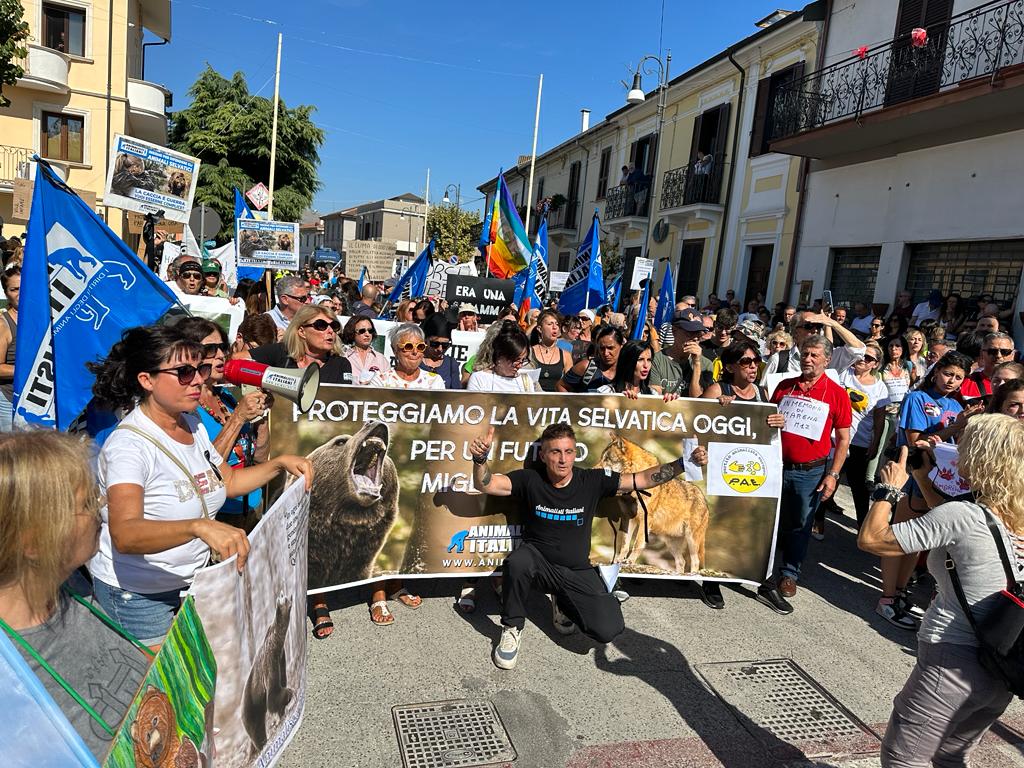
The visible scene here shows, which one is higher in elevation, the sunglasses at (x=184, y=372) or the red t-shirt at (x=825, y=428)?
the sunglasses at (x=184, y=372)

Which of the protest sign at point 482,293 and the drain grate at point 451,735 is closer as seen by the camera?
the drain grate at point 451,735

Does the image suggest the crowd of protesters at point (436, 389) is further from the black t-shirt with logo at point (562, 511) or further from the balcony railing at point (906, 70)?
the balcony railing at point (906, 70)

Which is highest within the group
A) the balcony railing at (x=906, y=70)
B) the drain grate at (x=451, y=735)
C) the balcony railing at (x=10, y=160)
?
the balcony railing at (x=906, y=70)

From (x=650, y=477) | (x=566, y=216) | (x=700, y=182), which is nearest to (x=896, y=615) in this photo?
(x=650, y=477)

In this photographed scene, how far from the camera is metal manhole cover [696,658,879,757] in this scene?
319 cm

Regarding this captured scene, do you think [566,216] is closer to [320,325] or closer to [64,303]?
[320,325]

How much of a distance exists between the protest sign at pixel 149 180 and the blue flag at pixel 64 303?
407cm

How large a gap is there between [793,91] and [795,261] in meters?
3.62

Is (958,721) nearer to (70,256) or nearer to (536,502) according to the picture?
(536,502)

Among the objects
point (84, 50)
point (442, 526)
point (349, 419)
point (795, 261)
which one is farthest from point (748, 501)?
point (84, 50)

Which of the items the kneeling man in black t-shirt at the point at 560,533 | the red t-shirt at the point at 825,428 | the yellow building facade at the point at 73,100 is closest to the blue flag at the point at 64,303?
the kneeling man in black t-shirt at the point at 560,533

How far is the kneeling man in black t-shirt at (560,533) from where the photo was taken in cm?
383

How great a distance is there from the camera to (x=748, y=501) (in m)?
4.57

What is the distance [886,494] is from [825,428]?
7.48 ft
